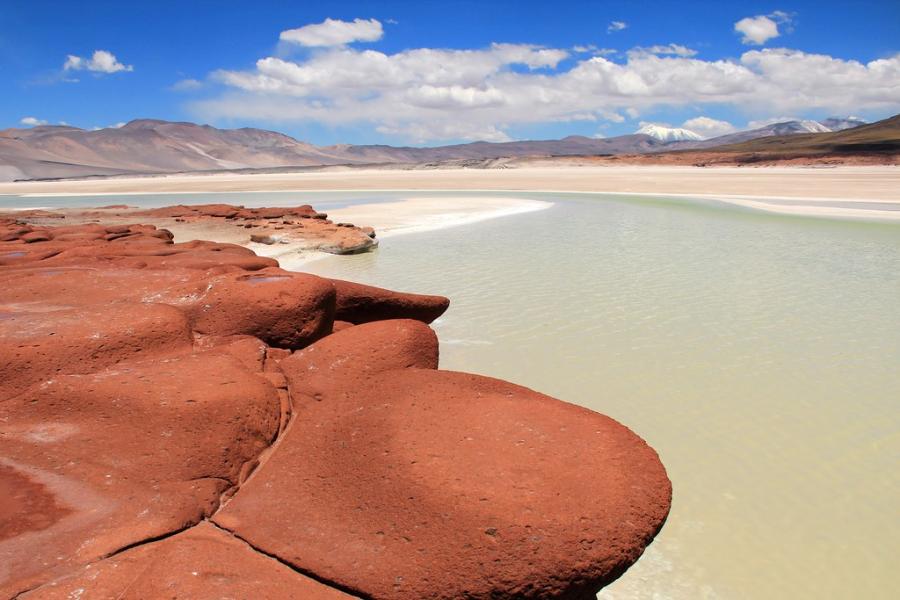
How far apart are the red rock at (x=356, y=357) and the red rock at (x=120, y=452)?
11.9 inches

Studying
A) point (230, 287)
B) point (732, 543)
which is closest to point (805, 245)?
point (732, 543)

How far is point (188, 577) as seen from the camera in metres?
2.12

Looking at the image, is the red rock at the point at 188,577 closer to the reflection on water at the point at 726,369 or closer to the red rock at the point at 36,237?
the reflection on water at the point at 726,369

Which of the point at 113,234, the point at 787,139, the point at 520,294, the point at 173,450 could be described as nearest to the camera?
the point at 173,450

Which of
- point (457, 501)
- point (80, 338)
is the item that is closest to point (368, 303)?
point (80, 338)

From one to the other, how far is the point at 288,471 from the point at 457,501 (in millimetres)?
762

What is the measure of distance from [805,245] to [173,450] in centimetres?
1305

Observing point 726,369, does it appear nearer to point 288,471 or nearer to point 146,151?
point 288,471

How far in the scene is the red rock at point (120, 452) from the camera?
2242 millimetres

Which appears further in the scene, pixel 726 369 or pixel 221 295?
pixel 726 369

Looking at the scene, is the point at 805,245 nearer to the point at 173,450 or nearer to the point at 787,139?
the point at 173,450

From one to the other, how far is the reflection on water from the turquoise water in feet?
0.05

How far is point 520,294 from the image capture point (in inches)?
342

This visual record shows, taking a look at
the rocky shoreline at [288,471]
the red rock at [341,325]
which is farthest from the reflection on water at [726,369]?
the red rock at [341,325]
